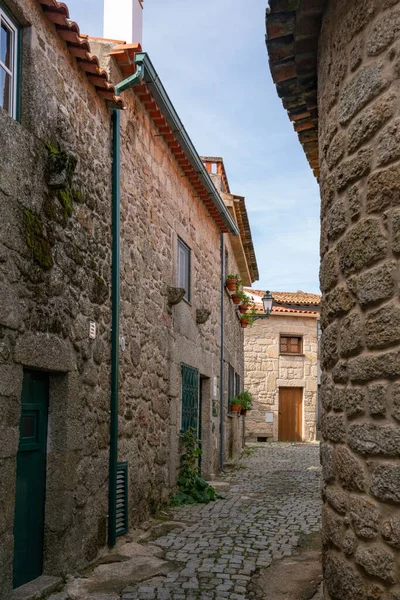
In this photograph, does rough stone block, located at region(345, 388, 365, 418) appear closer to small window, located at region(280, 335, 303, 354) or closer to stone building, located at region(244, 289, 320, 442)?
stone building, located at region(244, 289, 320, 442)

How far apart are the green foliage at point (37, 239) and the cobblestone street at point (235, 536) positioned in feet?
7.69

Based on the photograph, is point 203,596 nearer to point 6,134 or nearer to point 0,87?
point 6,134

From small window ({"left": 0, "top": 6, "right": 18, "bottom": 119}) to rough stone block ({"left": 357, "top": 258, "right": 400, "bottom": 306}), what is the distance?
258 cm

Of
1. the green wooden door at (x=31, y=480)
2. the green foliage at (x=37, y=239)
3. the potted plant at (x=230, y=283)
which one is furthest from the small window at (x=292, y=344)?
the green foliage at (x=37, y=239)

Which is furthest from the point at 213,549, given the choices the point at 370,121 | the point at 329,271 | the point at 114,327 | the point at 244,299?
the point at 244,299

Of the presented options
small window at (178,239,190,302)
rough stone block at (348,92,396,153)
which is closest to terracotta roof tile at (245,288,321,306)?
small window at (178,239,190,302)

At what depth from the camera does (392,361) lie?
310 centimetres

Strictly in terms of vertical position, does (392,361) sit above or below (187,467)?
above

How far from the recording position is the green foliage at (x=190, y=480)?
8666 mm

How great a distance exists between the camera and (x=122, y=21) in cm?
761

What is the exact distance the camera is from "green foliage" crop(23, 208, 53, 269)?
14.9ft

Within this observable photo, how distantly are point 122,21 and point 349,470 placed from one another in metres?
5.90

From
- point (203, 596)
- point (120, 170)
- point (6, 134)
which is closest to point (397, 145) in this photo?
point (6, 134)

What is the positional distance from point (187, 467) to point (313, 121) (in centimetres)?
537
